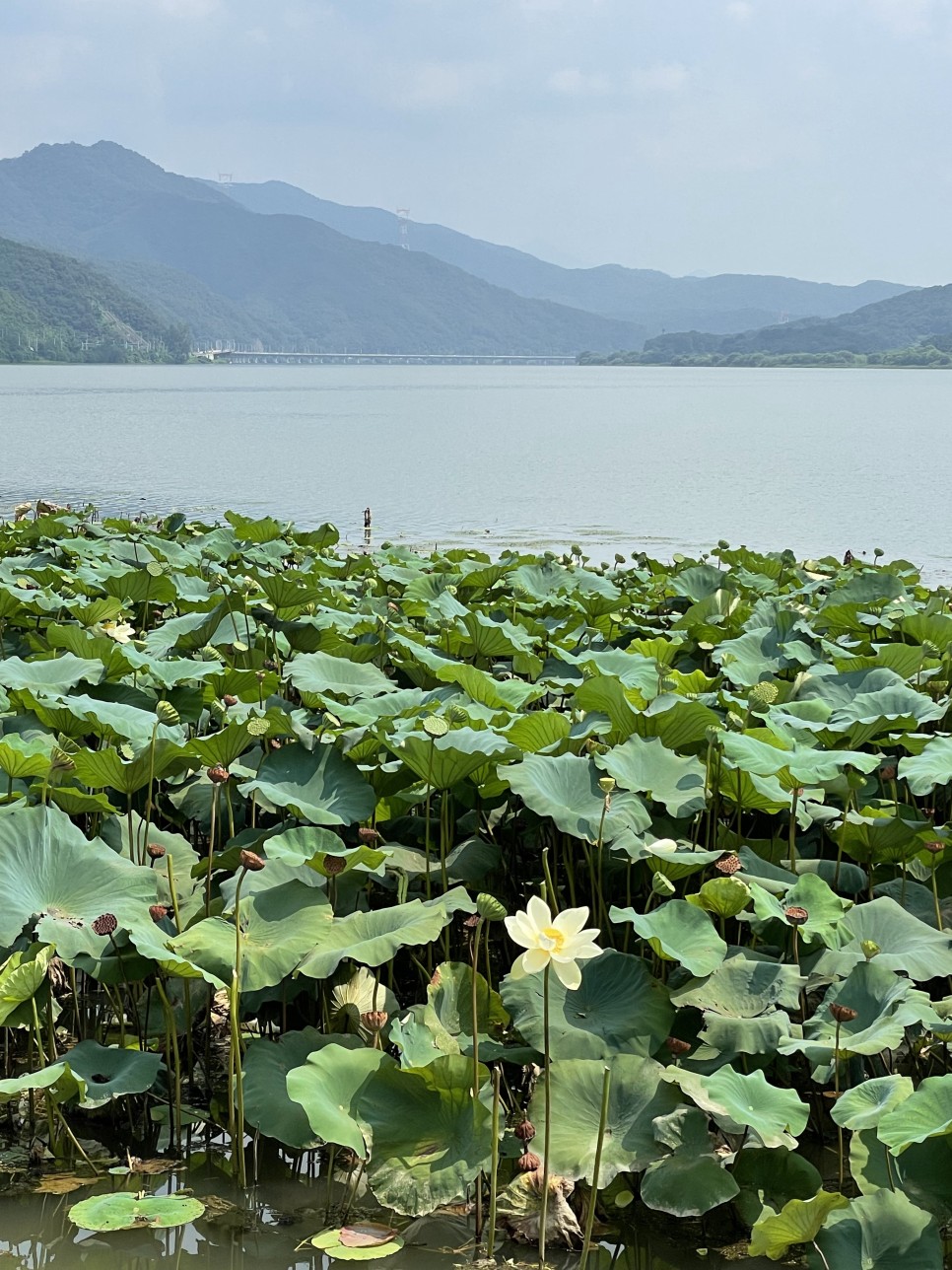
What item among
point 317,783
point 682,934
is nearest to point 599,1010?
point 682,934

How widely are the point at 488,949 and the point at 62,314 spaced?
13365cm

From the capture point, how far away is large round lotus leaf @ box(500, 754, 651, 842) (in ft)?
8.54

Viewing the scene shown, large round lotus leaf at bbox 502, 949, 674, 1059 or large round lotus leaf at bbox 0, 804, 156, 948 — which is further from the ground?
large round lotus leaf at bbox 0, 804, 156, 948

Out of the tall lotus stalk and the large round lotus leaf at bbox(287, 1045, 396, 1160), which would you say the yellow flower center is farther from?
the large round lotus leaf at bbox(287, 1045, 396, 1160)

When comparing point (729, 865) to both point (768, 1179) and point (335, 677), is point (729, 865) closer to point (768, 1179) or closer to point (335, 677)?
point (768, 1179)

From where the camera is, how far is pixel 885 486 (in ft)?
83.6

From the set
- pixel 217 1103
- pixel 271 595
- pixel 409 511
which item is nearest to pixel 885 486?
pixel 409 511

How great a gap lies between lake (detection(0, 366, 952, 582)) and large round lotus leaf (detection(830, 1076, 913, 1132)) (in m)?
13.1

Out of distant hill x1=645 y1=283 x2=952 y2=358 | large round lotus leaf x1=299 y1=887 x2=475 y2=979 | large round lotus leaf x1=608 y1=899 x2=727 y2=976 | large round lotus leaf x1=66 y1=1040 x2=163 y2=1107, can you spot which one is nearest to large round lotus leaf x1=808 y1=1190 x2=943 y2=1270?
large round lotus leaf x1=608 y1=899 x2=727 y2=976

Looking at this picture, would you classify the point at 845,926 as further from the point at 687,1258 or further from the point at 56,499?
the point at 56,499

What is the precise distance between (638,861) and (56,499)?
1873 cm

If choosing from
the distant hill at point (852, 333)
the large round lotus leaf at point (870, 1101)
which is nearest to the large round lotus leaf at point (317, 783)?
the large round lotus leaf at point (870, 1101)

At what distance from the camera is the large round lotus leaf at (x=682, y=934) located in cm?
232

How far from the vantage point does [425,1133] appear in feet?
7.06
